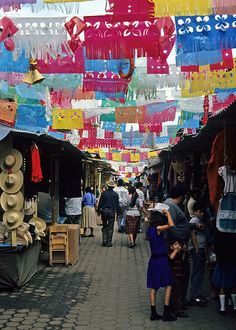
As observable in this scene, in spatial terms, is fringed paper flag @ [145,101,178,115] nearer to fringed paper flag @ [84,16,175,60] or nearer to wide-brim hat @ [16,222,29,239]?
fringed paper flag @ [84,16,175,60]

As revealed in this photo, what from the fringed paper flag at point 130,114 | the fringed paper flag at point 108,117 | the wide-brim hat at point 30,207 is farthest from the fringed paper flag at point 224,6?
the fringed paper flag at point 108,117

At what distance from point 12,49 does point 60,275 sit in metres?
4.75

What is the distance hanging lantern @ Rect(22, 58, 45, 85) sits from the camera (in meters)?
8.28

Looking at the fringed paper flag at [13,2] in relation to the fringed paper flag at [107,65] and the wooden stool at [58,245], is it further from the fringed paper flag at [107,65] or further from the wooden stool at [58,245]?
the wooden stool at [58,245]

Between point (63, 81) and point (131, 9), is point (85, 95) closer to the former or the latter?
point (63, 81)

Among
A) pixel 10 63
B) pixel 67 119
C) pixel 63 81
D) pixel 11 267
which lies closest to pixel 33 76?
pixel 10 63

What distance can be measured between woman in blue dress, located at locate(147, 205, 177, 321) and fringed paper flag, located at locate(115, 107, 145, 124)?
725 centimetres

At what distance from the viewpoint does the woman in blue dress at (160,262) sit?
6664 mm

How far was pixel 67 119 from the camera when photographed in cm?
1338

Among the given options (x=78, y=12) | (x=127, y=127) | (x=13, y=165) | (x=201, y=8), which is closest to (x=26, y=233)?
(x=13, y=165)

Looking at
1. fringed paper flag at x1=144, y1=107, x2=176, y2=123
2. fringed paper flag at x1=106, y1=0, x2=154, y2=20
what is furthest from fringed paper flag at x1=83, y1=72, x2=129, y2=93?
fringed paper flag at x1=106, y1=0, x2=154, y2=20

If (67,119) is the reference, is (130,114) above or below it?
above

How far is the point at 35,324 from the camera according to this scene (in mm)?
6469

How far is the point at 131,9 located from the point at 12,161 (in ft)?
11.4
